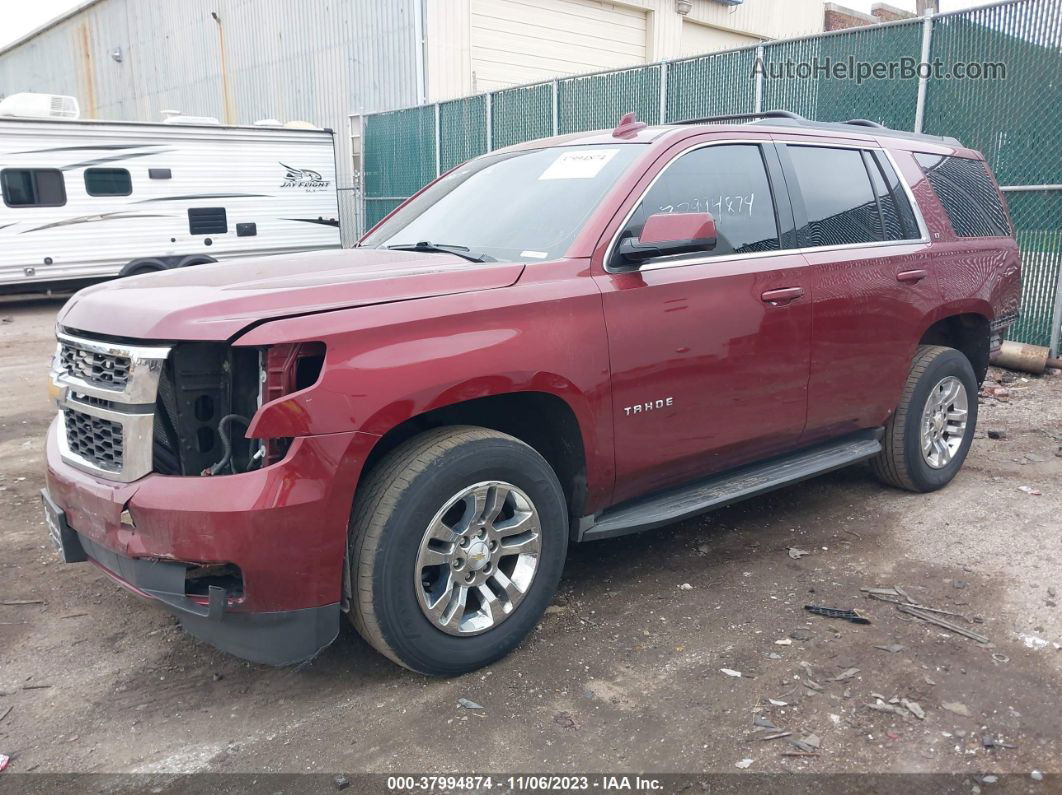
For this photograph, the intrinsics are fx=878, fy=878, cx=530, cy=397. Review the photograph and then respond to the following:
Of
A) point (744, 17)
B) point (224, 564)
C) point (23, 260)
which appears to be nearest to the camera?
point (224, 564)

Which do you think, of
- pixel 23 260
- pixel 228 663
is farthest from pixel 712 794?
pixel 23 260

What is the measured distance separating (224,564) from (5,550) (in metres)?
2.46

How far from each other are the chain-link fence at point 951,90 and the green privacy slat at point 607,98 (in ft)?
0.09

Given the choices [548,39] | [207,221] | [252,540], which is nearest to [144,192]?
[207,221]

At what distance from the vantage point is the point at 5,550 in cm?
453

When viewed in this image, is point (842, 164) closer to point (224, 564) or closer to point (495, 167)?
point (495, 167)

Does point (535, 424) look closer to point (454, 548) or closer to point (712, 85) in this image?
point (454, 548)

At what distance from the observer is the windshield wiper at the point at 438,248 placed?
3.66 m

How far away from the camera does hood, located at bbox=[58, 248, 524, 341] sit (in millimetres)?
2801

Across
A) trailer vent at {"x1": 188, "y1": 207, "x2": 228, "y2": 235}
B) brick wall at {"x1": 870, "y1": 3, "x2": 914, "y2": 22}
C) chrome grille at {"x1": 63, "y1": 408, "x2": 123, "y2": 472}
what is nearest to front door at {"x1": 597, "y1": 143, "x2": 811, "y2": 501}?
chrome grille at {"x1": 63, "y1": 408, "x2": 123, "y2": 472}

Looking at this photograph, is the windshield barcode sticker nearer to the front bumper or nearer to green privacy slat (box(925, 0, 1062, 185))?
the front bumper

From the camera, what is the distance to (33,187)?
14.0 metres

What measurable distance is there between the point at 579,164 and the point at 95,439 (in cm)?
230

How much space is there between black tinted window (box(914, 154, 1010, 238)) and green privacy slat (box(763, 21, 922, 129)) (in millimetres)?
3952
